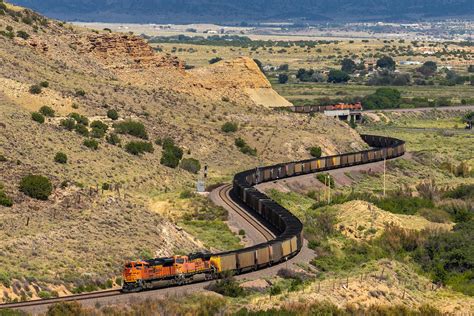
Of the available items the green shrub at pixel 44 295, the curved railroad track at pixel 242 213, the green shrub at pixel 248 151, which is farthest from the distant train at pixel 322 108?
the green shrub at pixel 44 295

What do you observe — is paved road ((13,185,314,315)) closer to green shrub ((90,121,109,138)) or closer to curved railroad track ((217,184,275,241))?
curved railroad track ((217,184,275,241))

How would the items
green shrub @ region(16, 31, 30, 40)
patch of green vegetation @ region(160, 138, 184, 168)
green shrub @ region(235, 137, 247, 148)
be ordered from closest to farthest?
patch of green vegetation @ region(160, 138, 184, 168)
green shrub @ region(235, 137, 247, 148)
green shrub @ region(16, 31, 30, 40)

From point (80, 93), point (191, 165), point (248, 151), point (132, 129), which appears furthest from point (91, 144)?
point (248, 151)

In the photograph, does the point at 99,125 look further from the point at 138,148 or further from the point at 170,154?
the point at 170,154

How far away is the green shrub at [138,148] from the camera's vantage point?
94938mm

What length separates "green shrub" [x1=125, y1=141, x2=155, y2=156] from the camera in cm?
9494

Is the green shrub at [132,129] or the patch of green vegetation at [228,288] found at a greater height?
the green shrub at [132,129]

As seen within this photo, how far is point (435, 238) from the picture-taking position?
2758 inches

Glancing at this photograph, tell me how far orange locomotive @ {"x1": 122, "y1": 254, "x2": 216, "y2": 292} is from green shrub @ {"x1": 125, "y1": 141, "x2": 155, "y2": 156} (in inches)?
1512

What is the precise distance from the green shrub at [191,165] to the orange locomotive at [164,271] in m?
40.2

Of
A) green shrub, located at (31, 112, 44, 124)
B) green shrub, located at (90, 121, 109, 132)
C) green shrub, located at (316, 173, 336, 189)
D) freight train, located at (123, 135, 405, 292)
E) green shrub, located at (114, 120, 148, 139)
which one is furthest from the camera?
green shrub, located at (114, 120, 148, 139)

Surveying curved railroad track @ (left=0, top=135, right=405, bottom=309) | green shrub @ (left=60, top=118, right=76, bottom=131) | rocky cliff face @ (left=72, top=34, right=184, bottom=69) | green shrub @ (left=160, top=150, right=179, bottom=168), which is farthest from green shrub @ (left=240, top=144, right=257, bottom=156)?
rocky cliff face @ (left=72, top=34, right=184, bottom=69)

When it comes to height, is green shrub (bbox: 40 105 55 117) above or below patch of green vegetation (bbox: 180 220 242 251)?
above

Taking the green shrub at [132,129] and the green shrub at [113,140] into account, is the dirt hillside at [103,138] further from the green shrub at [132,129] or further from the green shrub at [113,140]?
the green shrub at [132,129]
